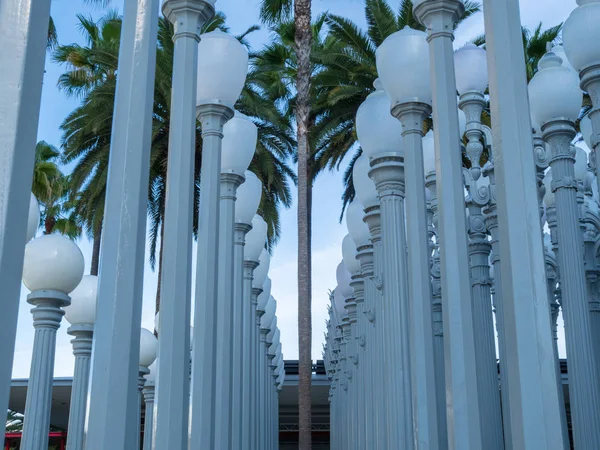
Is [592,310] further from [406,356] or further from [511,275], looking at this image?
[511,275]

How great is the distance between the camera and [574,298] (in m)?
8.38

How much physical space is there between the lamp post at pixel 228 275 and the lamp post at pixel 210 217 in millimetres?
72

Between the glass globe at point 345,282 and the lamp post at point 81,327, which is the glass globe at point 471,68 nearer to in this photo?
the lamp post at point 81,327

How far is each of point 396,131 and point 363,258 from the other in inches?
114

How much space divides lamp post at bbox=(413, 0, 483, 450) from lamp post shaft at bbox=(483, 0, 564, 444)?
1.86 feet

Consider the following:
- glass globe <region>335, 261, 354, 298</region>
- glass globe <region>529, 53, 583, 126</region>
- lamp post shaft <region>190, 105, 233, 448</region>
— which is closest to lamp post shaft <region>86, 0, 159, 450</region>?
lamp post shaft <region>190, 105, 233, 448</region>

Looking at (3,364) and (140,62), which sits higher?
(140,62)

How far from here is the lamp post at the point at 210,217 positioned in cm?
567

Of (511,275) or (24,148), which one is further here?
(511,275)

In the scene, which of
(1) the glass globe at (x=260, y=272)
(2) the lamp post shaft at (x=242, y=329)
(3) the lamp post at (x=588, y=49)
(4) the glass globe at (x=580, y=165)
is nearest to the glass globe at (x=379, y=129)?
(3) the lamp post at (x=588, y=49)

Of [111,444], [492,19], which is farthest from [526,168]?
[111,444]

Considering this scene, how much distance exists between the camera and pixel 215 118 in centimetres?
684

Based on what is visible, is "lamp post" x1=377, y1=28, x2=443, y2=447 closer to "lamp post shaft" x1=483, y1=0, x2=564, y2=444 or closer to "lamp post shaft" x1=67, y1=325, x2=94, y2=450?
"lamp post shaft" x1=483, y1=0, x2=564, y2=444

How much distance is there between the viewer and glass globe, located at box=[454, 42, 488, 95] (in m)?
9.02
